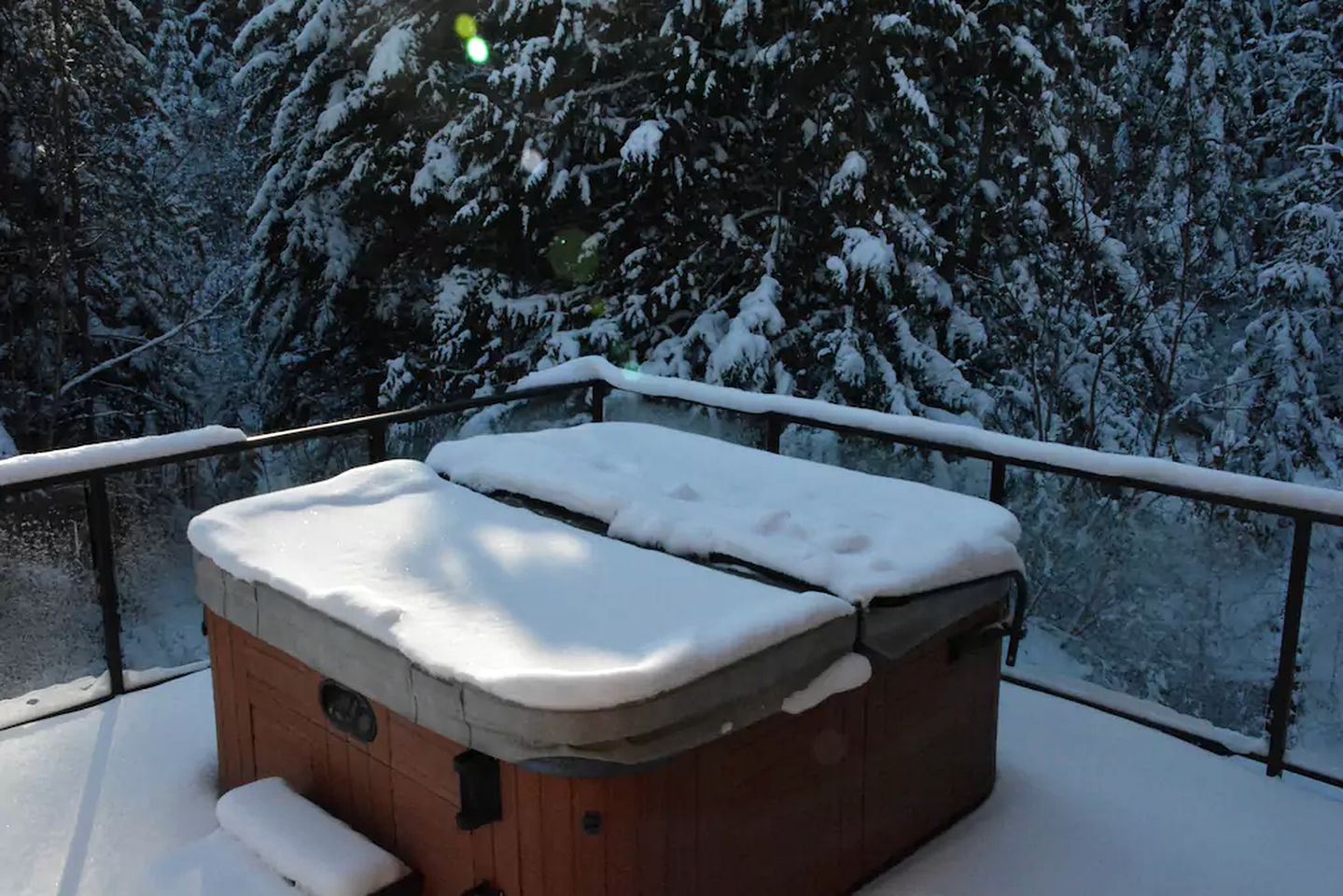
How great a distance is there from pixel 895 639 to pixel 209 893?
5.25 feet

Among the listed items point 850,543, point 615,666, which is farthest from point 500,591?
point 850,543

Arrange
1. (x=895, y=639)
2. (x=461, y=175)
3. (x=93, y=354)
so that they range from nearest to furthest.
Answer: (x=895, y=639), (x=461, y=175), (x=93, y=354)

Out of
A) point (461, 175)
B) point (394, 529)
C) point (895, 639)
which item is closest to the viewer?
point (895, 639)

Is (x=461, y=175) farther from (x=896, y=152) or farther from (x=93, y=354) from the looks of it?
(x=93, y=354)

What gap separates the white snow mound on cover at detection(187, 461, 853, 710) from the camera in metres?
2.15

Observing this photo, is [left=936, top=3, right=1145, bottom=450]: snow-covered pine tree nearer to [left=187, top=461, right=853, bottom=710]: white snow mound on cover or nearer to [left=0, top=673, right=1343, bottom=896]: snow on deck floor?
[left=0, top=673, right=1343, bottom=896]: snow on deck floor

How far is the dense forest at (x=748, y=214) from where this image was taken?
8922mm

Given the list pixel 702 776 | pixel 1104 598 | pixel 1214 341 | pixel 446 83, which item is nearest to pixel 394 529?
pixel 702 776

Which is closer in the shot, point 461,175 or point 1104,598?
point 1104,598

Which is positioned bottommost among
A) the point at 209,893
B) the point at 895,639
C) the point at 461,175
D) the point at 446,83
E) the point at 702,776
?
the point at 209,893

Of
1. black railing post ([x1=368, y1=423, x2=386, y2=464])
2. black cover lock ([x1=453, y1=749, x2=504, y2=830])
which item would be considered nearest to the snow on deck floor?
black cover lock ([x1=453, y1=749, x2=504, y2=830])

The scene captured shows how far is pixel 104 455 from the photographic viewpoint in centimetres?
360

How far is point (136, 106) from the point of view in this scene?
44.4ft

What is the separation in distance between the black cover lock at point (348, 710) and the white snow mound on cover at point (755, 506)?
0.82 m
